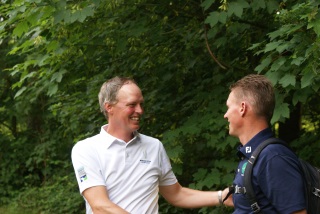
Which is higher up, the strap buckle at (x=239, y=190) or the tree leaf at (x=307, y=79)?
the tree leaf at (x=307, y=79)

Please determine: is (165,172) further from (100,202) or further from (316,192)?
(316,192)

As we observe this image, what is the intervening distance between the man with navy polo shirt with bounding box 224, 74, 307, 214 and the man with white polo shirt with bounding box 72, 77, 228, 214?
0.75 m

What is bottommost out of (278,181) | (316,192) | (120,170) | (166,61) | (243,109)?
(316,192)

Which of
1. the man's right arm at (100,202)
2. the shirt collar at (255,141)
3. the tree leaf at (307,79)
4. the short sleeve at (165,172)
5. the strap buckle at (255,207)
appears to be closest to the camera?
the strap buckle at (255,207)

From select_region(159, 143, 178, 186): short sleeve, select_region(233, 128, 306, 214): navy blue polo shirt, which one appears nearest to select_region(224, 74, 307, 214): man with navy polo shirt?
select_region(233, 128, 306, 214): navy blue polo shirt

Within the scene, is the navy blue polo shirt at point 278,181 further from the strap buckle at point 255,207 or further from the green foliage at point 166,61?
the green foliage at point 166,61

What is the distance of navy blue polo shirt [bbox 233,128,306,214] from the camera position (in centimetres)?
248

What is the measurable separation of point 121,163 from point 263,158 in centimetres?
103

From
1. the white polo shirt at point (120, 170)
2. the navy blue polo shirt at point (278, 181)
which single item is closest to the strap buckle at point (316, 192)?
the navy blue polo shirt at point (278, 181)

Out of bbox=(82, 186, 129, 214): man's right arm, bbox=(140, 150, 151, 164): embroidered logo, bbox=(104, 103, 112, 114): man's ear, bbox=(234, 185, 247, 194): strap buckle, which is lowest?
bbox=(234, 185, 247, 194): strap buckle

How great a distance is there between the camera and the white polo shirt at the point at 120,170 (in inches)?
128

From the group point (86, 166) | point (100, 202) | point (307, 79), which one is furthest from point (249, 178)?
point (307, 79)

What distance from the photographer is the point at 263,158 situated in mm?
2549

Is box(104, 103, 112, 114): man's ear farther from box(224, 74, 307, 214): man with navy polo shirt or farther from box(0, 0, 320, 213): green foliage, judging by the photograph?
box(0, 0, 320, 213): green foliage
